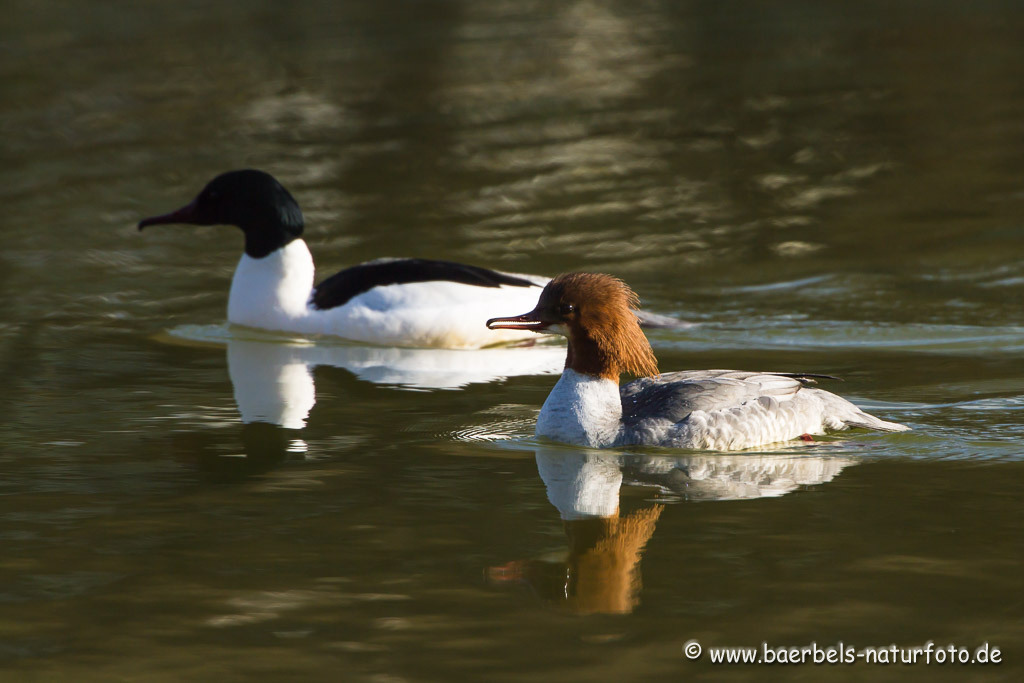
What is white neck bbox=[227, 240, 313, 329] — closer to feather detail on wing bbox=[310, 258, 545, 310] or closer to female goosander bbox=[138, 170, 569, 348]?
female goosander bbox=[138, 170, 569, 348]

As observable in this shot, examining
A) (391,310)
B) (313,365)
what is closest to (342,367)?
(313,365)

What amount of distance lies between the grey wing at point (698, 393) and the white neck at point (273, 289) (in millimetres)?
4171

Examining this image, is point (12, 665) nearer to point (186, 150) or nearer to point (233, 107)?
point (186, 150)

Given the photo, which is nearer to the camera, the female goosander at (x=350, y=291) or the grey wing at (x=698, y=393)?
the grey wing at (x=698, y=393)

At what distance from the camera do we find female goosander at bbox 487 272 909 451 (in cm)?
730

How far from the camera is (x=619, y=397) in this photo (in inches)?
298

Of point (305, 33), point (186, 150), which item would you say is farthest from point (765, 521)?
point (305, 33)

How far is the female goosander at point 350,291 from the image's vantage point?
10.8m

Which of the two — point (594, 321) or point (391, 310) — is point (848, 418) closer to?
point (594, 321)

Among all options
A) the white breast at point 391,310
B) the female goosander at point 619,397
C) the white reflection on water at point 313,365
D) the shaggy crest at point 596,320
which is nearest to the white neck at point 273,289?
the white breast at point 391,310

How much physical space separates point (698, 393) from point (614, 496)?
1.01m

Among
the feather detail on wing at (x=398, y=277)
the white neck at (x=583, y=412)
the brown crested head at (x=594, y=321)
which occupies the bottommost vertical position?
the white neck at (x=583, y=412)

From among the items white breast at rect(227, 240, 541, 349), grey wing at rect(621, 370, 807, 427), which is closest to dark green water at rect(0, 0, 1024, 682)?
white breast at rect(227, 240, 541, 349)

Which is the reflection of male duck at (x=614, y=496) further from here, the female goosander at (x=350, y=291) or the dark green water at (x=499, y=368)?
the female goosander at (x=350, y=291)
